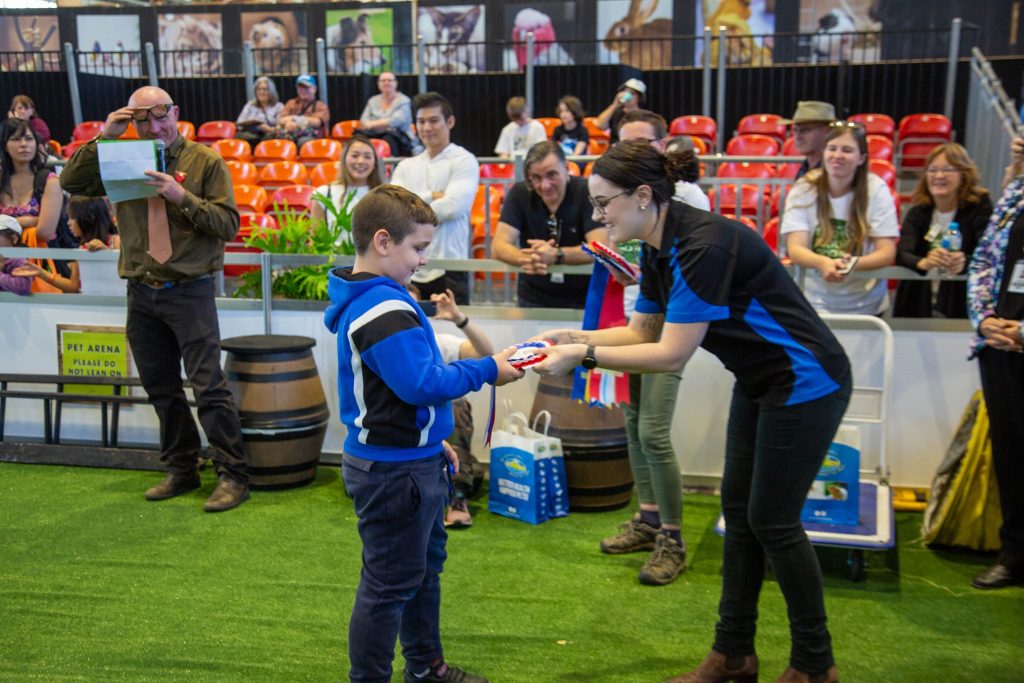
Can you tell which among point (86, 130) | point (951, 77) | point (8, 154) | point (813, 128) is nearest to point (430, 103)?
point (813, 128)

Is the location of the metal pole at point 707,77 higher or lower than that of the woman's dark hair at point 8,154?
higher

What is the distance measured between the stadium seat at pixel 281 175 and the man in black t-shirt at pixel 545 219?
5798 mm

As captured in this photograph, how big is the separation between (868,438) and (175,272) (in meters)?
3.22

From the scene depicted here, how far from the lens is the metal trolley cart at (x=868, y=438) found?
3525 mm

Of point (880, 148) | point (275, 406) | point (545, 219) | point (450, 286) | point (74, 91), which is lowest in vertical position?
point (275, 406)

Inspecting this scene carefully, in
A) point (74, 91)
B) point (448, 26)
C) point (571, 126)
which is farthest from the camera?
point (448, 26)

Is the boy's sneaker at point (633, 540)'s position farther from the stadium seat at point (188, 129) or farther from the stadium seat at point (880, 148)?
the stadium seat at point (188, 129)

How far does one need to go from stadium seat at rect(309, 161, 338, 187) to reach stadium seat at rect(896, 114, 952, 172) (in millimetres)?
5514

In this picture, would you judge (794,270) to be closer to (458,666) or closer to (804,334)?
(804,334)

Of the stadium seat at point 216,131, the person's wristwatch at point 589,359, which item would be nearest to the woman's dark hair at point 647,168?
the person's wristwatch at point 589,359

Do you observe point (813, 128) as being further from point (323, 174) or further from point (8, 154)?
point (323, 174)

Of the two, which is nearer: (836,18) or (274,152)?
(274,152)

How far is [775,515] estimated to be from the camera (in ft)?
8.19

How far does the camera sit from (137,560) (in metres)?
3.78
